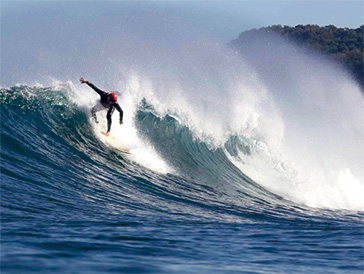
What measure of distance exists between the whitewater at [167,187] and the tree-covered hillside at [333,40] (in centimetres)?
7010

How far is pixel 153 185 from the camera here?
11.4 metres

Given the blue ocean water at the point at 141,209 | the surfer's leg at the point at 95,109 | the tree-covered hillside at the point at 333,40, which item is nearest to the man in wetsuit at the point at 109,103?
the surfer's leg at the point at 95,109

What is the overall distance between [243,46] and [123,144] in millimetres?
64699

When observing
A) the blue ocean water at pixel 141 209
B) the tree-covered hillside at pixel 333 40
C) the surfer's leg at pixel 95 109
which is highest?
the tree-covered hillside at pixel 333 40

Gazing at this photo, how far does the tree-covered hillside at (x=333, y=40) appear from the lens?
298 feet

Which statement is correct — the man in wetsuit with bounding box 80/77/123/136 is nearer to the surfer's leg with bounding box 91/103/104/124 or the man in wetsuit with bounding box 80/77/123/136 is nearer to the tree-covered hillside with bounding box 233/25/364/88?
the surfer's leg with bounding box 91/103/104/124

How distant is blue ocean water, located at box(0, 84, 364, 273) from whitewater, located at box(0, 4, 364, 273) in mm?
33

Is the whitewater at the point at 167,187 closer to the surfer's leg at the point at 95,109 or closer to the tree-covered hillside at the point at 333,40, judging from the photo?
the surfer's leg at the point at 95,109

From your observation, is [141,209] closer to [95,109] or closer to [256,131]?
[95,109]

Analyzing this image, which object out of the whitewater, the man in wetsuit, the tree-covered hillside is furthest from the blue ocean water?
the tree-covered hillside

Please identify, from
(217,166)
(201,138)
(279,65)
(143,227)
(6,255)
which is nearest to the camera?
(6,255)

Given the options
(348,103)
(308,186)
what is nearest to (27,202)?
(308,186)

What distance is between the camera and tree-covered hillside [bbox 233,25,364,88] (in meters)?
90.7

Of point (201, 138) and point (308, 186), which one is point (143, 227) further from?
point (201, 138)
